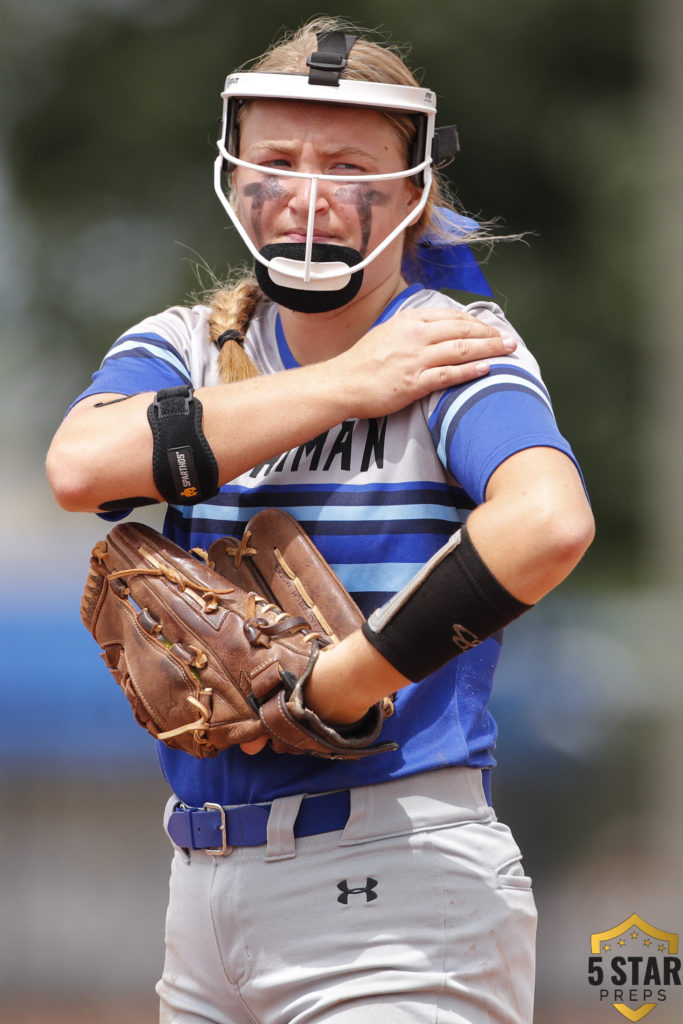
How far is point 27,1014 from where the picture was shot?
494 cm

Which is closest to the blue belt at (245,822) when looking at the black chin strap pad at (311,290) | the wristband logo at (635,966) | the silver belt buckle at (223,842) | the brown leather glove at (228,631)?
the silver belt buckle at (223,842)

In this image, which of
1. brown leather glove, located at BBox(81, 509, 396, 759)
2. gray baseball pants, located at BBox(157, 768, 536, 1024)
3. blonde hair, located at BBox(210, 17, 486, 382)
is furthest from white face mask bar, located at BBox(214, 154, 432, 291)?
gray baseball pants, located at BBox(157, 768, 536, 1024)

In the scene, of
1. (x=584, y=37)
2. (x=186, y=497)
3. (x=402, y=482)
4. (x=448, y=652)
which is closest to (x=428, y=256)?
(x=402, y=482)

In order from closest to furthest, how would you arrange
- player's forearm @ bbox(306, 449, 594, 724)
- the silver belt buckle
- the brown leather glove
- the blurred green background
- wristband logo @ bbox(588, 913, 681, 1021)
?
player's forearm @ bbox(306, 449, 594, 724), the brown leather glove, the silver belt buckle, wristband logo @ bbox(588, 913, 681, 1021), the blurred green background

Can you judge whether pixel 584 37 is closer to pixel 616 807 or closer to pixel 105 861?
pixel 616 807

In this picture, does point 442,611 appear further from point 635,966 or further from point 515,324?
point 515,324

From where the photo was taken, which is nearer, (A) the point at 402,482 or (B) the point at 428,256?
(A) the point at 402,482

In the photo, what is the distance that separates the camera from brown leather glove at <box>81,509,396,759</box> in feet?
5.83

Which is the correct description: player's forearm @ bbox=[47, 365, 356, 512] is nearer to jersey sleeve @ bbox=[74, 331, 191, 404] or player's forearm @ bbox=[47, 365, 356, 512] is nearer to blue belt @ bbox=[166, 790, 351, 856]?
jersey sleeve @ bbox=[74, 331, 191, 404]

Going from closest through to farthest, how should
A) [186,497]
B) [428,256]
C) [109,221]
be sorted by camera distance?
[186,497]
[428,256]
[109,221]

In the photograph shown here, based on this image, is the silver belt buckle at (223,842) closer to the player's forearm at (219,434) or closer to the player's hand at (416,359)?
the player's forearm at (219,434)

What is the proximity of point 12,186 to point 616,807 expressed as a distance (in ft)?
14.4

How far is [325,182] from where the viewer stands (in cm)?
201

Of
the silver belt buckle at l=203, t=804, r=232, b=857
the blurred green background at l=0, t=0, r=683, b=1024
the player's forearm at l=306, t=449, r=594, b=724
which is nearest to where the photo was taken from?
the player's forearm at l=306, t=449, r=594, b=724
